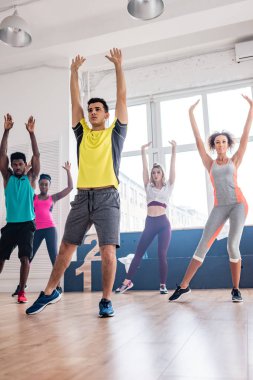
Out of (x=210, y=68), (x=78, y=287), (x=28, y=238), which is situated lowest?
(x=78, y=287)

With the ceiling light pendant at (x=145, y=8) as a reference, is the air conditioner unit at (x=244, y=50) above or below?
above

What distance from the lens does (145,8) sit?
3.51 m

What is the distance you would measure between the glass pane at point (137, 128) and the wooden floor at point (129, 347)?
471 cm

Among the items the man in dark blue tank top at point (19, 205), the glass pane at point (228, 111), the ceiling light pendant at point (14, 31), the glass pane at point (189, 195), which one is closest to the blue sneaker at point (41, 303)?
the man in dark blue tank top at point (19, 205)

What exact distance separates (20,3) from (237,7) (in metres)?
2.68

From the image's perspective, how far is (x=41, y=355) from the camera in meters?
1.08

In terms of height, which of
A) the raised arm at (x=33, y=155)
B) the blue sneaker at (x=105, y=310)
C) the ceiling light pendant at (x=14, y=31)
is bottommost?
the blue sneaker at (x=105, y=310)

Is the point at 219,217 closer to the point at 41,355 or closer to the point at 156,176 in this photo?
the point at 156,176

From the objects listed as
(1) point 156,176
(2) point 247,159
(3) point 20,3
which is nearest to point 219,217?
(1) point 156,176

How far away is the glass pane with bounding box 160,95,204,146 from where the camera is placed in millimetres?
6164

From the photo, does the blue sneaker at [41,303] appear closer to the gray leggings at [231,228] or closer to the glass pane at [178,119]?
the gray leggings at [231,228]

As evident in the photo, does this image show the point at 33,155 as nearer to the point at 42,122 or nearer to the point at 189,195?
the point at 42,122

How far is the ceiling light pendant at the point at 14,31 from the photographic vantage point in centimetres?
396

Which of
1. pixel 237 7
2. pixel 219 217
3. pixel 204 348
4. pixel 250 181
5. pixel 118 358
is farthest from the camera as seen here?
pixel 250 181
